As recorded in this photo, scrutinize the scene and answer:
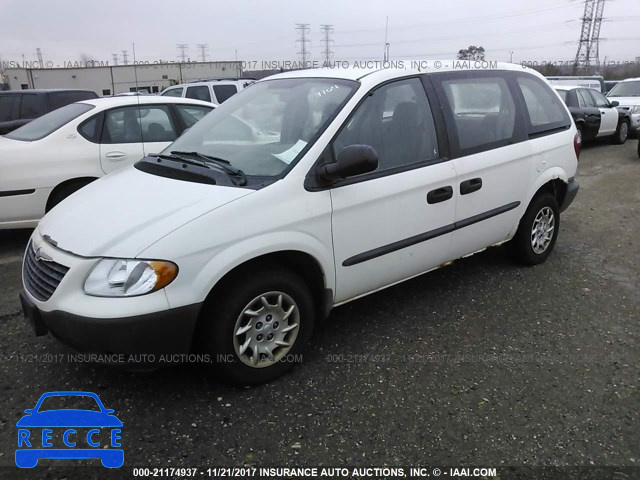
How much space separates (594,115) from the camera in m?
12.2

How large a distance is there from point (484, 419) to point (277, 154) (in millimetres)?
1855

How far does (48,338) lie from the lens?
344 centimetres

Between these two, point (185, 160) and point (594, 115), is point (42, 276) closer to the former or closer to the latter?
point (185, 160)

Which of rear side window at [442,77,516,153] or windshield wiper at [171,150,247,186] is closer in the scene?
windshield wiper at [171,150,247,186]

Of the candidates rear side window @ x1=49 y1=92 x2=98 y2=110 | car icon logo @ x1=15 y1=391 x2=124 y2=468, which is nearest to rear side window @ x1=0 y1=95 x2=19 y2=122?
rear side window @ x1=49 y1=92 x2=98 y2=110

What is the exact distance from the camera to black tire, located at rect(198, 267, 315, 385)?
8.74 feet

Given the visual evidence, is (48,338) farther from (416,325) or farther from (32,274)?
(416,325)

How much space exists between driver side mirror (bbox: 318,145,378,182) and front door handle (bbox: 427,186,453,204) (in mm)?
734

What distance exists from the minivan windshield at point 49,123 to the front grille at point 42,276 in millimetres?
3056

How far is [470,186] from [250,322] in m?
1.92

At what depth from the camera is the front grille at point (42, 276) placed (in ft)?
8.50

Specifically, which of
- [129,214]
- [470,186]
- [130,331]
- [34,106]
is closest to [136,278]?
[130,331]

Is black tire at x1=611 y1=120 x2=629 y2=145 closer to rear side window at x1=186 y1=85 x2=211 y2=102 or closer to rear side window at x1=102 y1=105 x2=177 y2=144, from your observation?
rear side window at x1=186 y1=85 x2=211 y2=102

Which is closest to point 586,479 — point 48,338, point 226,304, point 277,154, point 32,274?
point 226,304
